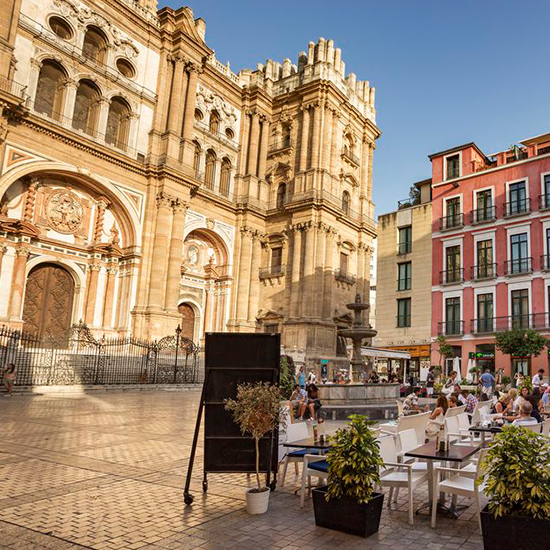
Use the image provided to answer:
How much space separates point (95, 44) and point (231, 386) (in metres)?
28.4

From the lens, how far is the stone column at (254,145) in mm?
36719

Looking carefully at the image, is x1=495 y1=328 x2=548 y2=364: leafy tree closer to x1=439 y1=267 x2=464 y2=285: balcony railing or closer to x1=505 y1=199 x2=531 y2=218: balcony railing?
x1=439 y1=267 x2=464 y2=285: balcony railing

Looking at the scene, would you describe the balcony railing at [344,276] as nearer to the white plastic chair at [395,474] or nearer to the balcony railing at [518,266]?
the balcony railing at [518,266]

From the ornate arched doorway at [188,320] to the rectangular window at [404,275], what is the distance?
16136 mm

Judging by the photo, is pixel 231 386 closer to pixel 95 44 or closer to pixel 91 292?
pixel 91 292

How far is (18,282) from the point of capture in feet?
78.1

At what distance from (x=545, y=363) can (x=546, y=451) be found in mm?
27510

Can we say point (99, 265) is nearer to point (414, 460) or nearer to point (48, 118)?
point (48, 118)

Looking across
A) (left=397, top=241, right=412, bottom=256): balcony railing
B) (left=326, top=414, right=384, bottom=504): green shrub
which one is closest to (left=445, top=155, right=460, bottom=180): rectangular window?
(left=397, top=241, right=412, bottom=256): balcony railing

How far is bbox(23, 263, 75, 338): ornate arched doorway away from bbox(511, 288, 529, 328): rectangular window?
2520 cm

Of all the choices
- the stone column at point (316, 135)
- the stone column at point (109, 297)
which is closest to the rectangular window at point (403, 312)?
the stone column at point (316, 135)

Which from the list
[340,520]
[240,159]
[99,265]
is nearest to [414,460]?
[340,520]

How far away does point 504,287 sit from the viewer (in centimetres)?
3111

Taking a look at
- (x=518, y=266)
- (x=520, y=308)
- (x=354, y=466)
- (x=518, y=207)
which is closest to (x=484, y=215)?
(x=518, y=207)
